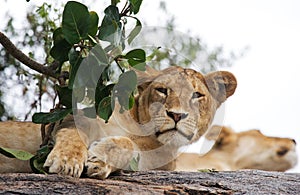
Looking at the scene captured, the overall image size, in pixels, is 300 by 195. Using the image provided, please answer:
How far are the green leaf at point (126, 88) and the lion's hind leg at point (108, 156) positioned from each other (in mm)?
105

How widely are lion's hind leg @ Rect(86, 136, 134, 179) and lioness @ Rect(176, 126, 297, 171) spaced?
191 centimetres

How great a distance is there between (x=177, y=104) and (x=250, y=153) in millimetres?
2207

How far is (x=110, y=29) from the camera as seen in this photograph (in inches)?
66.3

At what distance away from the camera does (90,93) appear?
5.67 ft

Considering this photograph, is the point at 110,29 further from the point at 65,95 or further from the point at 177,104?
the point at 177,104

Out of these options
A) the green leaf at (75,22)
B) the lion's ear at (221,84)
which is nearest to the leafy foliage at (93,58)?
the green leaf at (75,22)

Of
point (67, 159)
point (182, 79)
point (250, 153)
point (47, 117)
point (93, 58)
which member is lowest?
point (67, 159)

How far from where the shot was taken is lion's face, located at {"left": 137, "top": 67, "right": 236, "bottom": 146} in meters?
2.00

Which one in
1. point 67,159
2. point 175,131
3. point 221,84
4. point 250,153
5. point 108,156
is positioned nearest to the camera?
point 67,159

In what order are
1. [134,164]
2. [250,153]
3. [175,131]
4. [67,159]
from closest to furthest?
[67,159], [134,164], [175,131], [250,153]

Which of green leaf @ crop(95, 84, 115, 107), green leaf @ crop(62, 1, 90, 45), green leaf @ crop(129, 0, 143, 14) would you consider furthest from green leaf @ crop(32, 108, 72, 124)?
green leaf @ crop(129, 0, 143, 14)

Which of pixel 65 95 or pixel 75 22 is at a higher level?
pixel 75 22

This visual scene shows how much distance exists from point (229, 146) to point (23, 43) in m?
1.49

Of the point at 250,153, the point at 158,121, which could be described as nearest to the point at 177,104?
the point at 158,121
